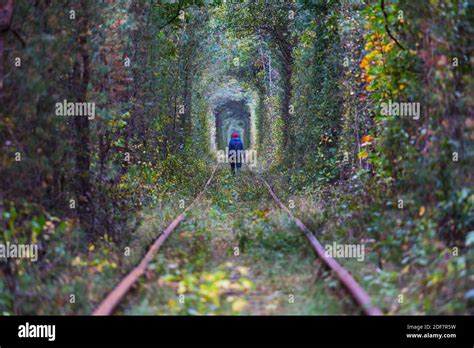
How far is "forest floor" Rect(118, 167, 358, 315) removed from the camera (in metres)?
6.38

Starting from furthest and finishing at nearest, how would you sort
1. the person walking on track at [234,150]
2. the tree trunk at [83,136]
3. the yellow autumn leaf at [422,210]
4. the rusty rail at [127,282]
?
1. the person walking on track at [234,150]
2. the tree trunk at [83,136]
3. the yellow autumn leaf at [422,210]
4. the rusty rail at [127,282]

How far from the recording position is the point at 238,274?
814 centimetres

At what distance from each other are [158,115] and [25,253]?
12.9m

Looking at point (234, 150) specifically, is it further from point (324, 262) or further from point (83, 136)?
point (324, 262)

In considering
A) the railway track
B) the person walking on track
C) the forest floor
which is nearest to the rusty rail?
the railway track

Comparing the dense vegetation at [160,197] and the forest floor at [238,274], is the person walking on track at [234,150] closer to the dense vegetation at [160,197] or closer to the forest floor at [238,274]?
the dense vegetation at [160,197]

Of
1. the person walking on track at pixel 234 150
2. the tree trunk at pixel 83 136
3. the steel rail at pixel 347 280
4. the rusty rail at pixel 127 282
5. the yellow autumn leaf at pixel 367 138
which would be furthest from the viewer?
the person walking on track at pixel 234 150

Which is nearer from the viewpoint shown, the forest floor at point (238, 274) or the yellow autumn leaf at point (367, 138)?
the forest floor at point (238, 274)

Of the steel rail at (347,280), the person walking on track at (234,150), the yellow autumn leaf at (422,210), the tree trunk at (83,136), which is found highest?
the person walking on track at (234,150)

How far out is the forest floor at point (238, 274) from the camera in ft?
20.9

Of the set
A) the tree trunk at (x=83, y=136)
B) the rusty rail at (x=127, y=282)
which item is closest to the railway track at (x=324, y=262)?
the rusty rail at (x=127, y=282)

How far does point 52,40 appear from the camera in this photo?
26.4 feet

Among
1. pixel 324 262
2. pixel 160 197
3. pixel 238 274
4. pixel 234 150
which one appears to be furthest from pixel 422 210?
pixel 234 150
